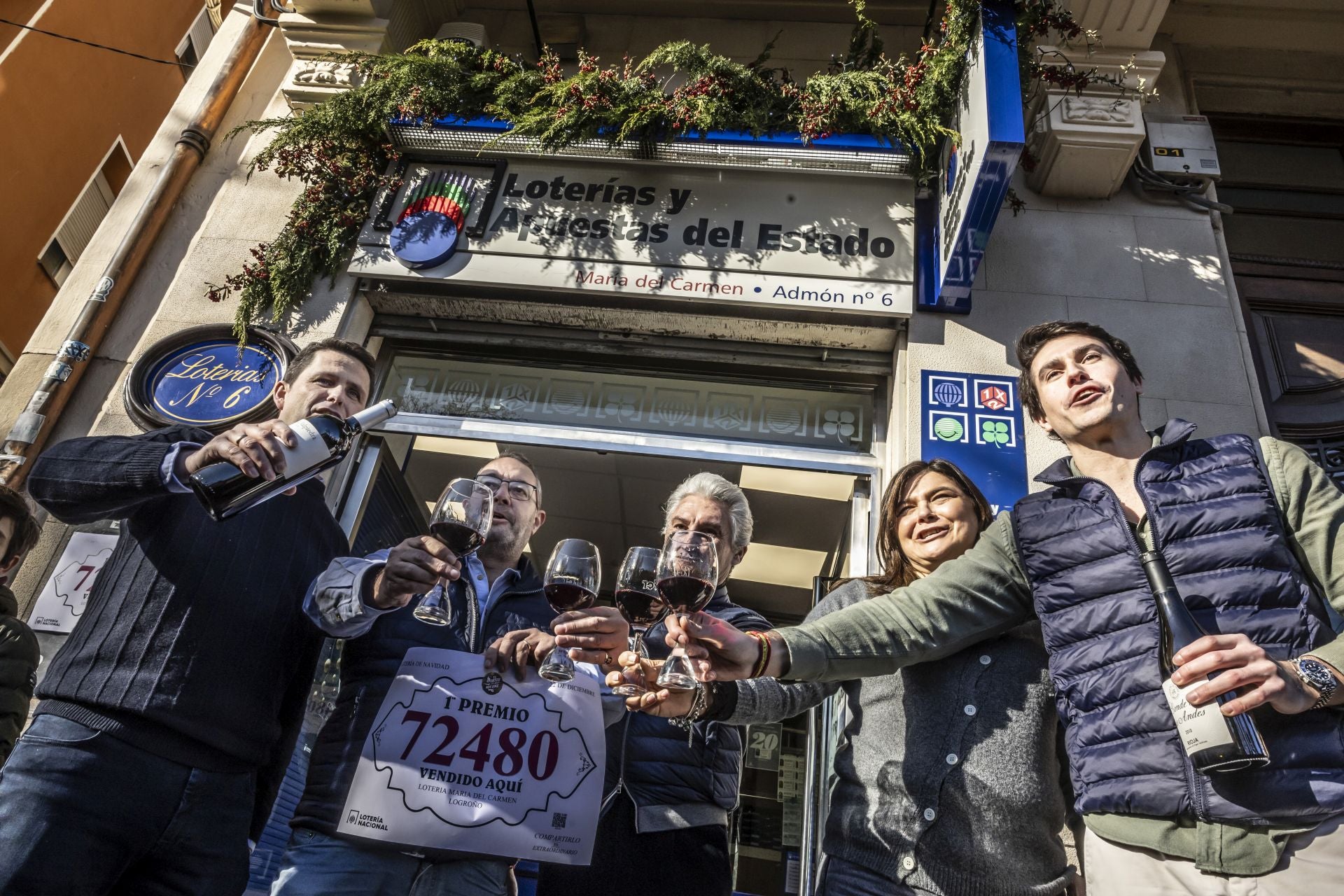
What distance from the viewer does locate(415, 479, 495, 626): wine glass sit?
6.41 ft

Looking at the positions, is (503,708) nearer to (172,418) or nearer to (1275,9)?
(172,418)

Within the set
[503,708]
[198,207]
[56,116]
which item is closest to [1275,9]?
[503,708]

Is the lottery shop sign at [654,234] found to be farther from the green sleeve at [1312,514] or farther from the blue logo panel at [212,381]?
the green sleeve at [1312,514]

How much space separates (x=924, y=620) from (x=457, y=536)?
3.49 feet

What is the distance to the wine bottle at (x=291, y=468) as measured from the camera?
186 centimetres

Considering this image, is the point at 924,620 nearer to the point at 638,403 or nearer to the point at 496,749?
the point at 496,749

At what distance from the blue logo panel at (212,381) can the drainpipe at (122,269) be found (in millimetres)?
498

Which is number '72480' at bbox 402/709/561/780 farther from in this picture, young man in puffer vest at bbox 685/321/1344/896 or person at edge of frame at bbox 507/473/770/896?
young man in puffer vest at bbox 685/321/1344/896

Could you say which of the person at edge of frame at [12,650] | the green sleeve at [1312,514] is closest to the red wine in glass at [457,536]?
the person at edge of frame at [12,650]

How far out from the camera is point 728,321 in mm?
4316

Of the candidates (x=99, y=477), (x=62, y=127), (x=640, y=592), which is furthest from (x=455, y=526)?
(x=62, y=127)

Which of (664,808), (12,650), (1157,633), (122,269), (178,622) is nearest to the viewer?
(1157,633)

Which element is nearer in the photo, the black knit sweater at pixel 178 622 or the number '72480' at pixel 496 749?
the black knit sweater at pixel 178 622

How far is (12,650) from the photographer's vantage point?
2.57m
